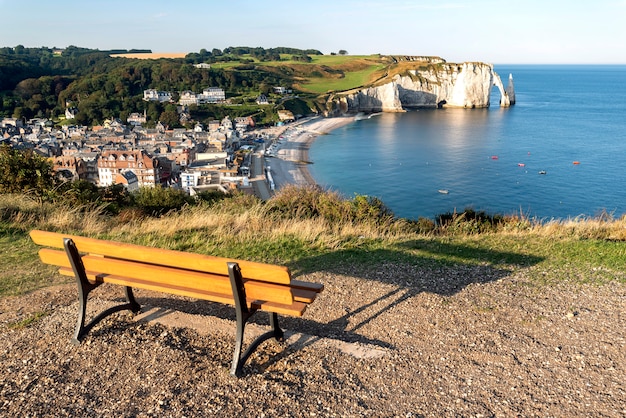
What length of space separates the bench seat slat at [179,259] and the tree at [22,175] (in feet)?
23.2

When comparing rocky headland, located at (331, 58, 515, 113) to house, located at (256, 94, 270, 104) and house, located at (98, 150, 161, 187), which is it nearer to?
house, located at (256, 94, 270, 104)

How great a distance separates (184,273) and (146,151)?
2130 inches

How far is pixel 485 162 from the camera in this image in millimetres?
49250

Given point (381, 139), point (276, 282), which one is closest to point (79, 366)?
point (276, 282)

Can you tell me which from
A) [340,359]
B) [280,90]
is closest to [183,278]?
[340,359]

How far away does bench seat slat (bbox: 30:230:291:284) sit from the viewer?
331 centimetres

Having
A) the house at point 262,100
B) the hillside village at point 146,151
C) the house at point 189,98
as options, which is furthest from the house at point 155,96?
the house at point 262,100

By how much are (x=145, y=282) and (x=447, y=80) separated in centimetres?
10709

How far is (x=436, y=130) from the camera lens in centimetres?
7162

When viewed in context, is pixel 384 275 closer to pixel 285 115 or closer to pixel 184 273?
pixel 184 273

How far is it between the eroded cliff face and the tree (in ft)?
297

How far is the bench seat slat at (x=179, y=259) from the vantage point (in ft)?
10.9

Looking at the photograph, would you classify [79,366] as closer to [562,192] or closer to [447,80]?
[562,192]

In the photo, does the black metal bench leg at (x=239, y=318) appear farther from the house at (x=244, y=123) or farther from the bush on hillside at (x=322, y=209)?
the house at (x=244, y=123)
